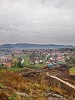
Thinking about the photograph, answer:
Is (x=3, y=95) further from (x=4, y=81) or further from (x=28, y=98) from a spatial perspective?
(x=4, y=81)

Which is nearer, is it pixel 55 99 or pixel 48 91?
pixel 55 99

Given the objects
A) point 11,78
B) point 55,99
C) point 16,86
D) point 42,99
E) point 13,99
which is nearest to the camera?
point 13,99

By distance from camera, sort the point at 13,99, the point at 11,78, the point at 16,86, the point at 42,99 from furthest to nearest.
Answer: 1. the point at 11,78
2. the point at 16,86
3. the point at 42,99
4. the point at 13,99

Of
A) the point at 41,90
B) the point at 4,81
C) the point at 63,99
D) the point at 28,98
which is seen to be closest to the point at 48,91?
Answer: the point at 41,90

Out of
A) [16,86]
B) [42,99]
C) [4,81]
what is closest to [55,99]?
[42,99]

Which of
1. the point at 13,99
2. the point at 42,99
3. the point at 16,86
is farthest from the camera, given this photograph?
the point at 16,86

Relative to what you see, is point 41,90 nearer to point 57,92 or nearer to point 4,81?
point 57,92

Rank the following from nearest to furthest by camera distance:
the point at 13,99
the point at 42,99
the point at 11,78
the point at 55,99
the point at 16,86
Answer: the point at 13,99
the point at 42,99
the point at 55,99
the point at 16,86
the point at 11,78

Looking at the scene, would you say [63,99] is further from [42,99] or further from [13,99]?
[13,99]

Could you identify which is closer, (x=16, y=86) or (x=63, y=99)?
(x=63, y=99)
